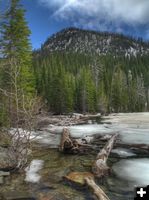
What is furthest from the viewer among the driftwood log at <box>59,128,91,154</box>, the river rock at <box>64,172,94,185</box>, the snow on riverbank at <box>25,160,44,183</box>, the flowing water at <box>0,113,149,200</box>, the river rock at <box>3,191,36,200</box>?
the driftwood log at <box>59,128,91,154</box>

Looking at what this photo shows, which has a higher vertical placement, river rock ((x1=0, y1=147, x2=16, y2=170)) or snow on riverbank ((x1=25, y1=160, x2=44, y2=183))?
river rock ((x1=0, y1=147, x2=16, y2=170))

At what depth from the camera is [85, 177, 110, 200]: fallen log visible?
31.9ft

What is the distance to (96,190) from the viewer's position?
404 inches

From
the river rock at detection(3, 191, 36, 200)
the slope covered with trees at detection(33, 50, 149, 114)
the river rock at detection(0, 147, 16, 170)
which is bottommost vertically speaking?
the river rock at detection(3, 191, 36, 200)

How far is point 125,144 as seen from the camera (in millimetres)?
20141

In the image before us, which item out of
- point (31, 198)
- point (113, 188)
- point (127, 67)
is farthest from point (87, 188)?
point (127, 67)

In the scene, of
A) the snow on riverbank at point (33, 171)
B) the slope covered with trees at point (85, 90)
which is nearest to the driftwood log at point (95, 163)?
the snow on riverbank at point (33, 171)

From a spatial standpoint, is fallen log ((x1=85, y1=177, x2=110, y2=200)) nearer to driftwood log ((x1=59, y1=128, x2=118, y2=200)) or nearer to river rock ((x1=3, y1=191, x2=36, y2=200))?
driftwood log ((x1=59, y1=128, x2=118, y2=200))

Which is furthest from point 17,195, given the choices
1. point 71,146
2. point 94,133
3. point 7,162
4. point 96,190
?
point 94,133

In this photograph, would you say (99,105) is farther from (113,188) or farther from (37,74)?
(113,188)

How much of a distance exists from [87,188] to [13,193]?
2.62 metres

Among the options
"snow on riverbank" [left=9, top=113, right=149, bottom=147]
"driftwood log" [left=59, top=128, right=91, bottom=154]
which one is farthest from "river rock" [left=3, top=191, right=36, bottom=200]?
"driftwood log" [left=59, top=128, right=91, bottom=154]

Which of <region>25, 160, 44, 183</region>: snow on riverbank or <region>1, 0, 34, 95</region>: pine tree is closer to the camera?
<region>25, 160, 44, 183</region>: snow on riverbank

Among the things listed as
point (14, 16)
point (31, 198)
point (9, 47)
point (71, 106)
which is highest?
point (14, 16)
